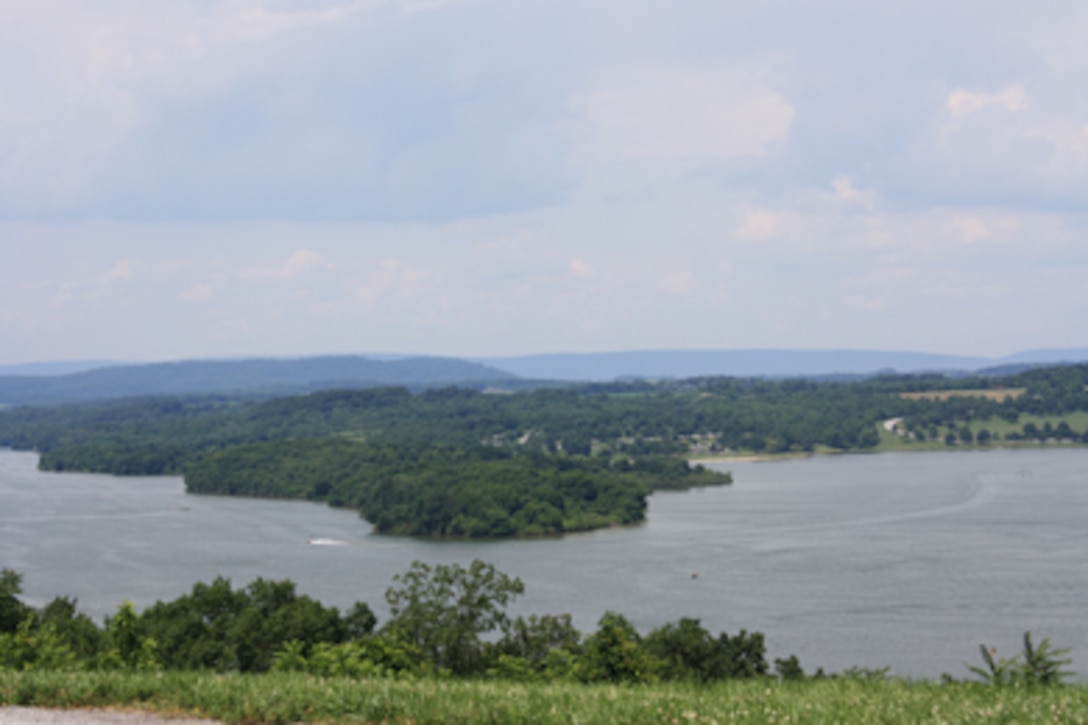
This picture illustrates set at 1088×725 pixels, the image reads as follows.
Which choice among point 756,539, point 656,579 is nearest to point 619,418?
point 756,539

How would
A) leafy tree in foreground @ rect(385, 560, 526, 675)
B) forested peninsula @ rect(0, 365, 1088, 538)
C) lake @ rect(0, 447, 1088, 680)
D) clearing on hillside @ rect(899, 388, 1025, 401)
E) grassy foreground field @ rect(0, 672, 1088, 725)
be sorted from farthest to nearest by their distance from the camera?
clearing on hillside @ rect(899, 388, 1025, 401) → forested peninsula @ rect(0, 365, 1088, 538) → lake @ rect(0, 447, 1088, 680) → leafy tree in foreground @ rect(385, 560, 526, 675) → grassy foreground field @ rect(0, 672, 1088, 725)

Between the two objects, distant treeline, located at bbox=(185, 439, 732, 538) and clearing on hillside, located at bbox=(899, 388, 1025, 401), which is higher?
clearing on hillside, located at bbox=(899, 388, 1025, 401)

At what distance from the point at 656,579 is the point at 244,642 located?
2310 cm

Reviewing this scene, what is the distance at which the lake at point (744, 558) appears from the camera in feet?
119

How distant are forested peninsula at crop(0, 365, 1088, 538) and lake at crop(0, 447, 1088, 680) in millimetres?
3703

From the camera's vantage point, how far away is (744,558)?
4953cm

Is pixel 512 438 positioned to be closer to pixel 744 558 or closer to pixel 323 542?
pixel 323 542

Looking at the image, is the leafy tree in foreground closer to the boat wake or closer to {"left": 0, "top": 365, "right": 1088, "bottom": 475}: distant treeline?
the boat wake

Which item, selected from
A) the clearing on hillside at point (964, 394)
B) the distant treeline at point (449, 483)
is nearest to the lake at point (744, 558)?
the distant treeline at point (449, 483)

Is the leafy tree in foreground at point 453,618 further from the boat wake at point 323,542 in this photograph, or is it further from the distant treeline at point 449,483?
the distant treeline at point 449,483

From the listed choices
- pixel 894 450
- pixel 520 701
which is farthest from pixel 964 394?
pixel 520 701

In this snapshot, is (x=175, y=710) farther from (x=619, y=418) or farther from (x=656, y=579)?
(x=619, y=418)

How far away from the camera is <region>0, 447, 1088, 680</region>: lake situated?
3616cm

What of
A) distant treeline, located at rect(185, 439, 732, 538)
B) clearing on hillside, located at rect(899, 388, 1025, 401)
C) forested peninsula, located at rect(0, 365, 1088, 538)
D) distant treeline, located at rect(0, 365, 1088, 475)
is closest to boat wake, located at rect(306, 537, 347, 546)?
distant treeline, located at rect(185, 439, 732, 538)
